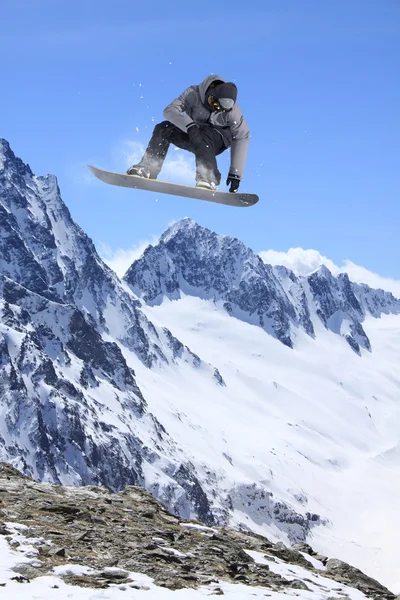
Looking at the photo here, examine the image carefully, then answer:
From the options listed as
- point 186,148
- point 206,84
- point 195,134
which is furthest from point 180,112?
point 206,84

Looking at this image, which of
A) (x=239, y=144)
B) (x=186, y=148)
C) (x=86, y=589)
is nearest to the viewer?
(x=86, y=589)

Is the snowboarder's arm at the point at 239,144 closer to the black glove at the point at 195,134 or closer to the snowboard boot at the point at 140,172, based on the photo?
the black glove at the point at 195,134

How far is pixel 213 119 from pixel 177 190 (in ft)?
5.16

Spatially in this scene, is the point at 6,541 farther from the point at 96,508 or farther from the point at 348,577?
the point at 348,577

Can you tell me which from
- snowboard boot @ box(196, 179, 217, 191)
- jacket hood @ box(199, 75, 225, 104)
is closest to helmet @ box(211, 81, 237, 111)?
jacket hood @ box(199, 75, 225, 104)

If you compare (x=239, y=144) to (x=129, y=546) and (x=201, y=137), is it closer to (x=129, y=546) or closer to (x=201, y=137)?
(x=201, y=137)

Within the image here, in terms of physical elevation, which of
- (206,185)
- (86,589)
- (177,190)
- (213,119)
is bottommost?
(86,589)

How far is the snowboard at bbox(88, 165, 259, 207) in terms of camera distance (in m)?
14.8

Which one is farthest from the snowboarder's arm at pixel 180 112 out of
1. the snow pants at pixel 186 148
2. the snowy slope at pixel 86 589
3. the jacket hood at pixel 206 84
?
the snowy slope at pixel 86 589

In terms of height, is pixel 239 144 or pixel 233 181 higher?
pixel 239 144

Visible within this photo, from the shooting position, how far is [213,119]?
1441 centimetres

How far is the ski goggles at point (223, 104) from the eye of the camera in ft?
43.3

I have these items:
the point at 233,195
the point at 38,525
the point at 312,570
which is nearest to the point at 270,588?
the point at 312,570

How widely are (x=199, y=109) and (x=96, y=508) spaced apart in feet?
28.8
